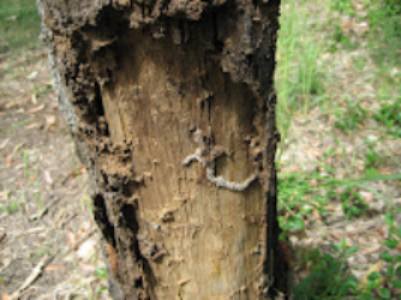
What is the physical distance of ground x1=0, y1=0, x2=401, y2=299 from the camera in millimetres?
1961

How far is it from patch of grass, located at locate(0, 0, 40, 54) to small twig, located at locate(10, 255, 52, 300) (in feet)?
10.5

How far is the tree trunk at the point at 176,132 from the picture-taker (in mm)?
828

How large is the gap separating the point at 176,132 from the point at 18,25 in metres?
4.89

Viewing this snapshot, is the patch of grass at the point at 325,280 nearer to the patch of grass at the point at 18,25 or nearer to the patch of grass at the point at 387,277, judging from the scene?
the patch of grass at the point at 387,277

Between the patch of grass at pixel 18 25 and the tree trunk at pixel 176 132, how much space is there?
405 centimetres

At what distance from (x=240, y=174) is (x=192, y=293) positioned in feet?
1.59

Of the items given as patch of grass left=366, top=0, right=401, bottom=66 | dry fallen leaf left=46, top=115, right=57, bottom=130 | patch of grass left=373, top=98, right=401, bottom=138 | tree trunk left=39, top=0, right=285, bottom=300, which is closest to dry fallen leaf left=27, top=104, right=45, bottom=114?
dry fallen leaf left=46, top=115, right=57, bottom=130

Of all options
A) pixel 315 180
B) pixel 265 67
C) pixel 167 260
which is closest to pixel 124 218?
pixel 167 260

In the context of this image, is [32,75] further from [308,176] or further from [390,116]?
[390,116]

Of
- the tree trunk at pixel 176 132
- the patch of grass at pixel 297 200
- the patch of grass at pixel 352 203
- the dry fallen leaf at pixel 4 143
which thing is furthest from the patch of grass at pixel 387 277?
the dry fallen leaf at pixel 4 143

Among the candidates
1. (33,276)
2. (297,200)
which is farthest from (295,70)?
(33,276)

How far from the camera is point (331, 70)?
3.39 meters

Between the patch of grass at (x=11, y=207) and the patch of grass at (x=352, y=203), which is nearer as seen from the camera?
the patch of grass at (x=352, y=203)

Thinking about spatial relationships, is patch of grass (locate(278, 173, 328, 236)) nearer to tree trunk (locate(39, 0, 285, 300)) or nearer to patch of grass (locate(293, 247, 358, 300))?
patch of grass (locate(293, 247, 358, 300))
